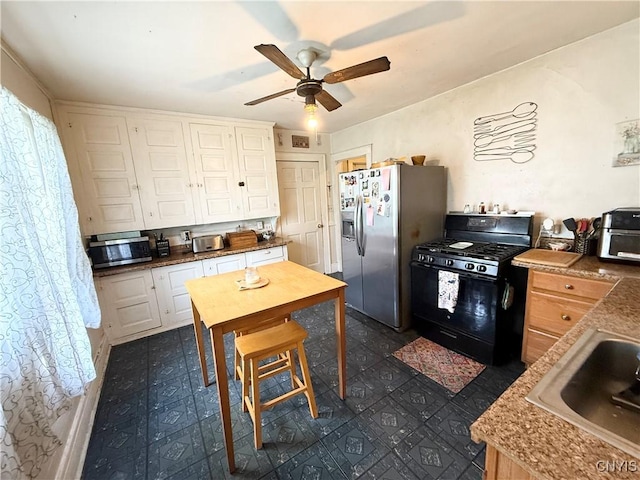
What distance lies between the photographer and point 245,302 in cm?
157

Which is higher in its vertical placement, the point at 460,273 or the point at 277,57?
the point at 277,57

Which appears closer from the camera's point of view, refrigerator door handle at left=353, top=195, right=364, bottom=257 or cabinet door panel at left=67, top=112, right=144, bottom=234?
cabinet door panel at left=67, top=112, right=144, bottom=234

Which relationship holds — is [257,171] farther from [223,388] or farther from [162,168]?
[223,388]

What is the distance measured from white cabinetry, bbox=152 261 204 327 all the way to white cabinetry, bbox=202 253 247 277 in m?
0.08

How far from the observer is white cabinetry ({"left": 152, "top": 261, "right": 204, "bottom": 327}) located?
297cm

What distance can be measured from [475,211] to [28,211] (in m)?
3.35

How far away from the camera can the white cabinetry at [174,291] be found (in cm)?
297

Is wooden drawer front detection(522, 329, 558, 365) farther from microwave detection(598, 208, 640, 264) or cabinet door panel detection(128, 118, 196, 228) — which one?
cabinet door panel detection(128, 118, 196, 228)

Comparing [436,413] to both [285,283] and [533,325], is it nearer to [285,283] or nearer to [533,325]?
[533,325]

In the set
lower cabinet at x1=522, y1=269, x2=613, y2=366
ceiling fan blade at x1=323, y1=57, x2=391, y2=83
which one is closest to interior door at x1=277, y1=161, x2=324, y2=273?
ceiling fan blade at x1=323, y1=57, x2=391, y2=83

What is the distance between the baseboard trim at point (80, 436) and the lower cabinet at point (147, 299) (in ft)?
2.24

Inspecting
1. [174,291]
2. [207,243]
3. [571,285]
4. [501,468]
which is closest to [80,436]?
[174,291]

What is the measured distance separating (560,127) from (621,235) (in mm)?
956

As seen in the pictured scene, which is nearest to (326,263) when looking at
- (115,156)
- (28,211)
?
(115,156)
